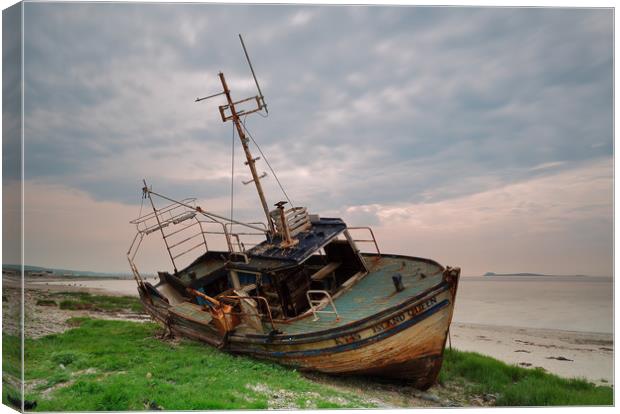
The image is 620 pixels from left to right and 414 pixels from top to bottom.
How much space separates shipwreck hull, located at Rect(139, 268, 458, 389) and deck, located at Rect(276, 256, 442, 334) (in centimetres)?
35

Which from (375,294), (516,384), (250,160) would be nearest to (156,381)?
(375,294)

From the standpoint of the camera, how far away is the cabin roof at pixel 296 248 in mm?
11133

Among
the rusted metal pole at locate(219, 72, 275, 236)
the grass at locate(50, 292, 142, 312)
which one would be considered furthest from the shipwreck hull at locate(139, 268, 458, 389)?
the grass at locate(50, 292, 142, 312)

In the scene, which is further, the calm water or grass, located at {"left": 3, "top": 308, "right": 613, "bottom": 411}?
the calm water

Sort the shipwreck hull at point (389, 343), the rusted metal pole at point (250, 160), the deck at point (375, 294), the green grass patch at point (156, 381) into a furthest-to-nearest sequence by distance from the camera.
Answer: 1. the rusted metal pole at point (250, 160)
2. the deck at point (375, 294)
3. the shipwreck hull at point (389, 343)
4. the green grass patch at point (156, 381)

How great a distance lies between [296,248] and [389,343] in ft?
11.4

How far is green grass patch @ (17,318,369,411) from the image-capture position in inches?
332

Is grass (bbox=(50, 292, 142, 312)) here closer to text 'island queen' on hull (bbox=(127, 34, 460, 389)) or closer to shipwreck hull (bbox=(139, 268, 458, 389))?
text 'island queen' on hull (bbox=(127, 34, 460, 389))

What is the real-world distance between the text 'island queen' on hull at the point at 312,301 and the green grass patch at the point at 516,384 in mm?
1703

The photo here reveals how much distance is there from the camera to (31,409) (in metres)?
8.30

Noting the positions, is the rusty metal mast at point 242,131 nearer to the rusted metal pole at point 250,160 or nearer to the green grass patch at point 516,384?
the rusted metal pole at point 250,160

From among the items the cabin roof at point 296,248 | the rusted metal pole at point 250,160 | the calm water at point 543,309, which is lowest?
the calm water at point 543,309

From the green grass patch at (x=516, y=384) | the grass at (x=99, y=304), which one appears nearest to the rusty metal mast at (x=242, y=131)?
the green grass patch at (x=516, y=384)

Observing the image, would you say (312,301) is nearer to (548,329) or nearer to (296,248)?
(296,248)
